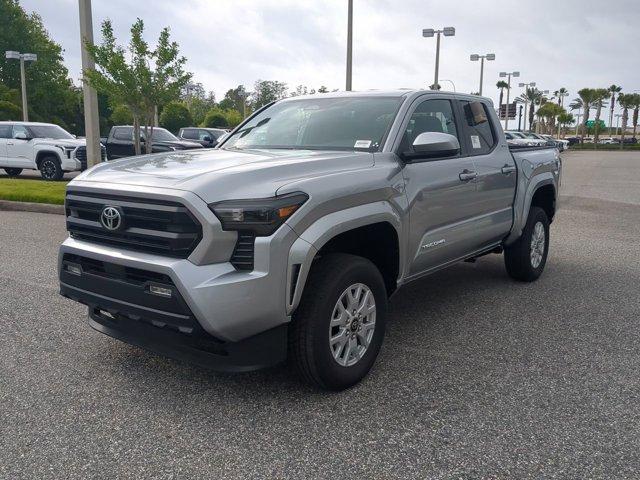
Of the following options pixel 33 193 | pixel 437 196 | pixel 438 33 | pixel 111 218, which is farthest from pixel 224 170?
pixel 438 33

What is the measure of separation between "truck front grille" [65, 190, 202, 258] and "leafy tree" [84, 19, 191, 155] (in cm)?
949

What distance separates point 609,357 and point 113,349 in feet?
11.4

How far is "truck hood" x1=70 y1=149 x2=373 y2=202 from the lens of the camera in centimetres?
314

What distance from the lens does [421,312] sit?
5293mm

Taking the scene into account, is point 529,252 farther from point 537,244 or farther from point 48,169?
point 48,169

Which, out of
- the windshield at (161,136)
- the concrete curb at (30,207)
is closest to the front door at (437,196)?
the concrete curb at (30,207)

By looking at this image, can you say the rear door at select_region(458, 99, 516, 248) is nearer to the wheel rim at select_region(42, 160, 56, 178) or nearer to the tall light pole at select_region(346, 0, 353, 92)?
the tall light pole at select_region(346, 0, 353, 92)

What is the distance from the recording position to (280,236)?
3.08 metres

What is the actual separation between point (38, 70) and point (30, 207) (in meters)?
50.9

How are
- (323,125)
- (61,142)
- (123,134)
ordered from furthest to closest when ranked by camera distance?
1. (123,134)
2. (61,142)
3. (323,125)

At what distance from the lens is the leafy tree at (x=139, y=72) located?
40.5 feet

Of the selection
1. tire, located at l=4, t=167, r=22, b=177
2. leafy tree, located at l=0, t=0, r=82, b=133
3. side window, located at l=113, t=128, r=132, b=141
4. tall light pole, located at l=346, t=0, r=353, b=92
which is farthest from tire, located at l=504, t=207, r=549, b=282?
leafy tree, located at l=0, t=0, r=82, b=133

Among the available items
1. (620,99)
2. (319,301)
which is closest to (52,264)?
(319,301)

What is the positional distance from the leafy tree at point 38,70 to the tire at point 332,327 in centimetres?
5188
